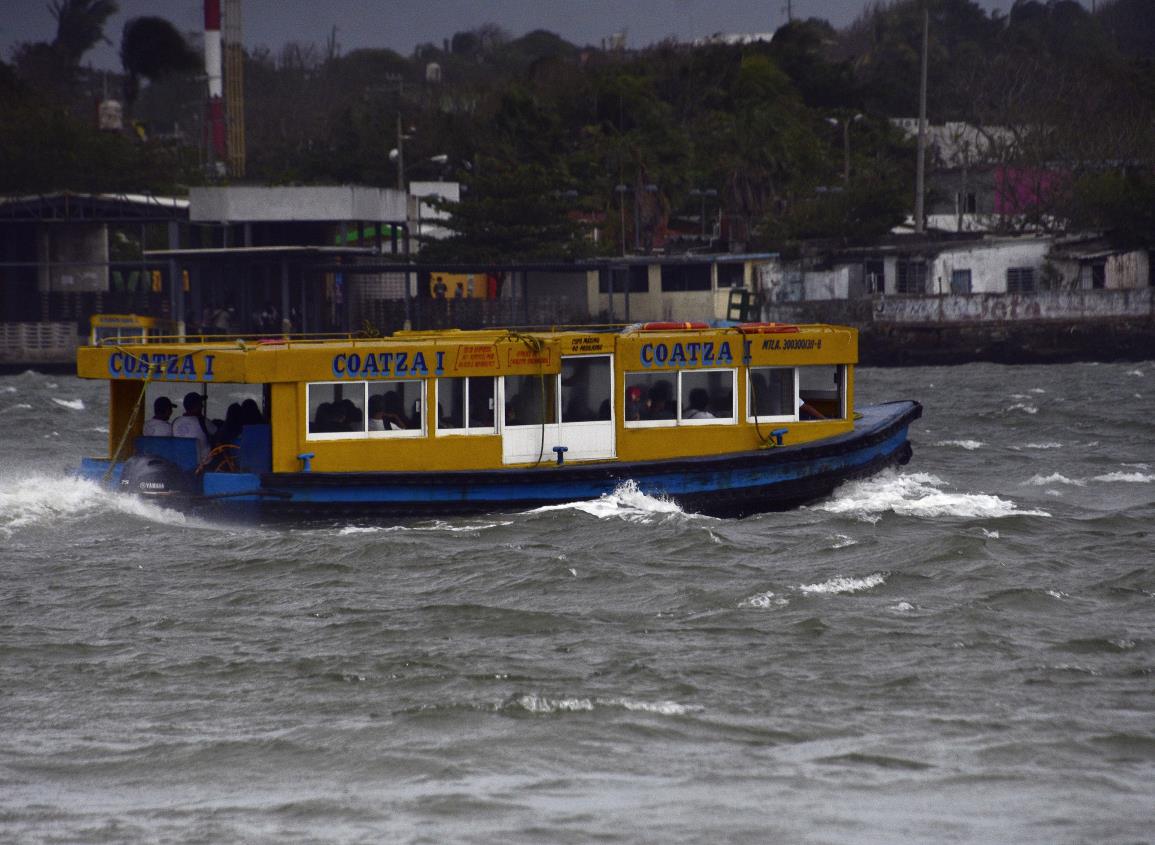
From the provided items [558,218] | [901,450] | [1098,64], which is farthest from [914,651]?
[1098,64]

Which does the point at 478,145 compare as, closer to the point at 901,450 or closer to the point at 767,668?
the point at 901,450

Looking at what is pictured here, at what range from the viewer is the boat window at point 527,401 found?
1914cm

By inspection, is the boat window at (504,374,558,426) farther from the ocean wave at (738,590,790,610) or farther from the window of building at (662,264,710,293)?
the window of building at (662,264,710,293)

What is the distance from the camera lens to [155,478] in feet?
61.7

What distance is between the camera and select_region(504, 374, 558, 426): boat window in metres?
19.1

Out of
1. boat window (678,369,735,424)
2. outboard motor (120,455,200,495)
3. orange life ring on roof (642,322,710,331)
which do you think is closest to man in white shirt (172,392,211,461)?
outboard motor (120,455,200,495)

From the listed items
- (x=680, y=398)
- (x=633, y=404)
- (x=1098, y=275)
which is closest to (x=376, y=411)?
(x=633, y=404)

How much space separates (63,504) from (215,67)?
82.1m

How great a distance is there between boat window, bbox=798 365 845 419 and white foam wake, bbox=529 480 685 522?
2.29m

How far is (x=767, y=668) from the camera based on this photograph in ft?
41.1

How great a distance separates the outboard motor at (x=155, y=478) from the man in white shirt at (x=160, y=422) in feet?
1.86

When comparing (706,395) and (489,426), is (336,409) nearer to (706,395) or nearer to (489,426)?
(489,426)

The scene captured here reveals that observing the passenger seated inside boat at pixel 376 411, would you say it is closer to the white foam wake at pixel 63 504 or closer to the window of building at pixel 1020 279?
the white foam wake at pixel 63 504

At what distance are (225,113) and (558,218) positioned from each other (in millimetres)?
43980
